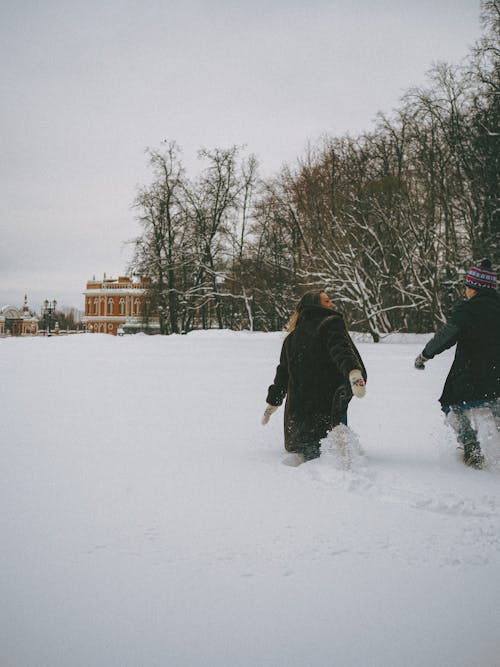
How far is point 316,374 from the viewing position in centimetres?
560

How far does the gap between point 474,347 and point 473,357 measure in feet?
0.29

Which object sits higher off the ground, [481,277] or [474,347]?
[481,277]

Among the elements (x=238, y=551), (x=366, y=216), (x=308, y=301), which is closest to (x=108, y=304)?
(x=366, y=216)

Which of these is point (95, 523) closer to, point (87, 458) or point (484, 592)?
point (87, 458)

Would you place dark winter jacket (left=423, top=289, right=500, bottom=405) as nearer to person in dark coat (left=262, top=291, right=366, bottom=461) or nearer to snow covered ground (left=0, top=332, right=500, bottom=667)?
snow covered ground (left=0, top=332, right=500, bottom=667)

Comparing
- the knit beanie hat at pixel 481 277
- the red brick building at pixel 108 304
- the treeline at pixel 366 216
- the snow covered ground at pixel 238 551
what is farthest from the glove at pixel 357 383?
the red brick building at pixel 108 304

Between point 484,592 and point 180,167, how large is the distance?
38570mm

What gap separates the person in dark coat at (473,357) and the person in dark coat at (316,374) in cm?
85

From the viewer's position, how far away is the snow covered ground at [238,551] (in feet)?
8.54

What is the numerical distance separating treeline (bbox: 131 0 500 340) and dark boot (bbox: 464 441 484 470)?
1750cm

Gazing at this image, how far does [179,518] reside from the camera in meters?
4.10

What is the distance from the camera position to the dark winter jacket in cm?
534

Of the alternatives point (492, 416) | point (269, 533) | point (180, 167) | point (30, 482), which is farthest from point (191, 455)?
point (180, 167)

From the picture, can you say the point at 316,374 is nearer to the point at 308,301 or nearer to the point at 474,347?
the point at 308,301
